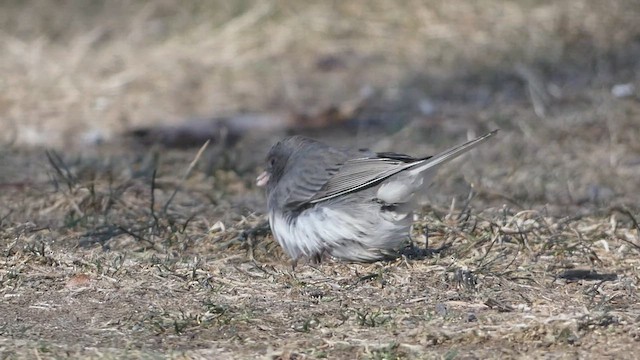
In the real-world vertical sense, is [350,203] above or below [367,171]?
below

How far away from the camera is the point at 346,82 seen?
8.67 m

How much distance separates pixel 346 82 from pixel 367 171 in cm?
406

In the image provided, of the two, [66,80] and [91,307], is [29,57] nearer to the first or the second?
[66,80]

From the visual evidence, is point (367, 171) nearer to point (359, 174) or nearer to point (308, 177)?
point (359, 174)

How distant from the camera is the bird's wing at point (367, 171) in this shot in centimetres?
448

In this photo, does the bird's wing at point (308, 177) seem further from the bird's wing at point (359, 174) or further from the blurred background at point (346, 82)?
the blurred background at point (346, 82)

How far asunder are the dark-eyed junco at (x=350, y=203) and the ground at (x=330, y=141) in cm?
10

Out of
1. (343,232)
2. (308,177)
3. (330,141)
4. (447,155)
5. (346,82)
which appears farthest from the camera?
(346,82)

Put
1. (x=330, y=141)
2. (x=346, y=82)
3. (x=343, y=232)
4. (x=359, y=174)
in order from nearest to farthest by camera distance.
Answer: (x=343, y=232) < (x=359, y=174) < (x=330, y=141) < (x=346, y=82)

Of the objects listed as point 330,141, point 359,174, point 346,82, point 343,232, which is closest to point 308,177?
point 359,174

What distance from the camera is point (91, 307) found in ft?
13.7

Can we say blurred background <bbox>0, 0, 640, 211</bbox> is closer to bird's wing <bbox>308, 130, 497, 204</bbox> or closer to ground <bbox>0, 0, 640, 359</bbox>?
ground <bbox>0, 0, 640, 359</bbox>

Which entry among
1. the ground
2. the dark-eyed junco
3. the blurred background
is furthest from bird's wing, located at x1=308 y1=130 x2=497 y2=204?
the blurred background

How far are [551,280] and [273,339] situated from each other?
1.22 metres
